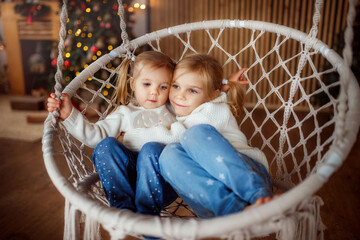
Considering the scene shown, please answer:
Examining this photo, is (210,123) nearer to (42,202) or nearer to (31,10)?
(42,202)

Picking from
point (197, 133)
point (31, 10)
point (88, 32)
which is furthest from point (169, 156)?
point (31, 10)

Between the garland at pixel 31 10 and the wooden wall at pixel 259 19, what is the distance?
1.24m

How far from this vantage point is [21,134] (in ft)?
7.98

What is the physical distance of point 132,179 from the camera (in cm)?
91

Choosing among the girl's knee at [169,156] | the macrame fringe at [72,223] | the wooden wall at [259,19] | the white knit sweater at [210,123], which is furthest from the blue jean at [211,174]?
the wooden wall at [259,19]

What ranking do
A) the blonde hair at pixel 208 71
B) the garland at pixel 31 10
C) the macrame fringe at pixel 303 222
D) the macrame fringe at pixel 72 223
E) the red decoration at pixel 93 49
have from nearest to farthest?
the macrame fringe at pixel 303 222
the macrame fringe at pixel 72 223
the blonde hair at pixel 208 71
the red decoration at pixel 93 49
the garland at pixel 31 10

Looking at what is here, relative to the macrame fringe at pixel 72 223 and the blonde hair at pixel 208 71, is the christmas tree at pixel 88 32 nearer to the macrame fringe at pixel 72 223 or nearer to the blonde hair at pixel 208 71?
the blonde hair at pixel 208 71

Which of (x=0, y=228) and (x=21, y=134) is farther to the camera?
(x=21, y=134)

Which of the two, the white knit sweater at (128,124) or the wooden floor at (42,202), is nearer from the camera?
the white knit sweater at (128,124)

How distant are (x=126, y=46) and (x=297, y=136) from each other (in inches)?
63.6

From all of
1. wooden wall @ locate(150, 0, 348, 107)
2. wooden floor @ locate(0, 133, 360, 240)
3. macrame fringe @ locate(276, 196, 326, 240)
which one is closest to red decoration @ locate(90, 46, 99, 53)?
wooden floor @ locate(0, 133, 360, 240)

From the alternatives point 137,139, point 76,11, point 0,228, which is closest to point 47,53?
point 76,11

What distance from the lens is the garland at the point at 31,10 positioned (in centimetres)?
366

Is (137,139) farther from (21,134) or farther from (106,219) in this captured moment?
(21,134)
